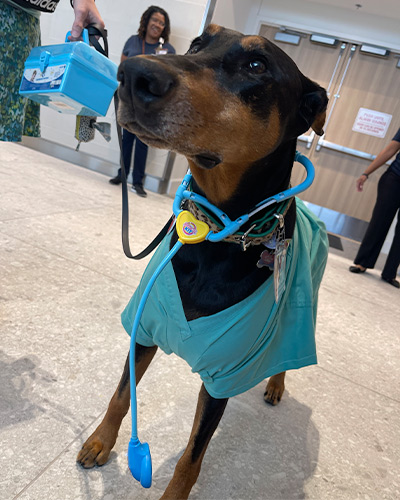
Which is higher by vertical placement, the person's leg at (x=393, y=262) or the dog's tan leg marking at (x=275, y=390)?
the person's leg at (x=393, y=262)

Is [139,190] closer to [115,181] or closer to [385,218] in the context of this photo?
[115,181]

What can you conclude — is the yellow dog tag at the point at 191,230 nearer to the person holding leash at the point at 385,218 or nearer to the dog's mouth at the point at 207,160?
the dog's mouth at the point at 207,160

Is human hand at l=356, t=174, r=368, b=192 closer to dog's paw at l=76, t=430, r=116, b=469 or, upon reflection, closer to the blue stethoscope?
the blue stethoscope

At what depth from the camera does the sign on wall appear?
668 centimetres

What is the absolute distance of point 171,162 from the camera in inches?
219

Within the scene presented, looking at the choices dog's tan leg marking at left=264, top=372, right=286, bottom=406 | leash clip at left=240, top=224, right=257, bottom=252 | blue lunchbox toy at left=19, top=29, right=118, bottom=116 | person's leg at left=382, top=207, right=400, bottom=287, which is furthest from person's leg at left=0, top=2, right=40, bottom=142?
person's leg at left=382, top=207, right=400, bottom=287

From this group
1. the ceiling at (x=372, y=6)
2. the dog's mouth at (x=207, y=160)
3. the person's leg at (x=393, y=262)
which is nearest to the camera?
the dog's mouth at (x=207, y=160)

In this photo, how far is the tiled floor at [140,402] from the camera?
1370 mm

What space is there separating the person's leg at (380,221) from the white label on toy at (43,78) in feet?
12.7

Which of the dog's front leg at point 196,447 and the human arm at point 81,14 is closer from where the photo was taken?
the dog's front leg at point 196,447

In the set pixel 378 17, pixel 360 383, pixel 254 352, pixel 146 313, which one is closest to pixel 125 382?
pixel 146 313

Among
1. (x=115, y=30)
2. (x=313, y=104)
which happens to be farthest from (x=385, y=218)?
(x=115, y=30)

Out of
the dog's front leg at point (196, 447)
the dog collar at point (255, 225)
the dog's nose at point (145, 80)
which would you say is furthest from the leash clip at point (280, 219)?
the dog's front leg at point (196, 447)

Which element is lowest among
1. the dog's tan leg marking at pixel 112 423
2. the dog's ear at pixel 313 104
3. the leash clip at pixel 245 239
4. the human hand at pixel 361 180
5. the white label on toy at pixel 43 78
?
the dog's tan leg marking at pixel 112 423
